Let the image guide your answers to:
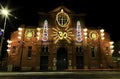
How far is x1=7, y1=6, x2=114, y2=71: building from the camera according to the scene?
124 feet

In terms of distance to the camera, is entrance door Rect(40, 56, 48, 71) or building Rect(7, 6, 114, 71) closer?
entrance door Rect(40, 56, 48, 71)

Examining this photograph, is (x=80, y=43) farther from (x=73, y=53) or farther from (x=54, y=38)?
(x=54, y=38)

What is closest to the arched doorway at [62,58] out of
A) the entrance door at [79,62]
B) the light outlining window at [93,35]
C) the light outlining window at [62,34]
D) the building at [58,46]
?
the building at [58,46]

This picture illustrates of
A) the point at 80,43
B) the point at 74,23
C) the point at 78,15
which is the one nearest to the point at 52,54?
the point at 80,43

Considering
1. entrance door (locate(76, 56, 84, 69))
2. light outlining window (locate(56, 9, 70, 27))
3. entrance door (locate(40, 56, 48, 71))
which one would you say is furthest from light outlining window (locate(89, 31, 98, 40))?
entrance door (locate(40, 56, 48, 71))

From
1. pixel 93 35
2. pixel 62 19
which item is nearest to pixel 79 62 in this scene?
pixel 93 35

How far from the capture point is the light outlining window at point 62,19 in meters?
40.9

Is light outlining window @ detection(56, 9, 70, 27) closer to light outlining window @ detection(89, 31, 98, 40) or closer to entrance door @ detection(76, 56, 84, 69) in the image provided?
light outlining window @ detection(89, 31, 98, 40)

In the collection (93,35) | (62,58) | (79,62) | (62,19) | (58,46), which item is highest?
(62,19)

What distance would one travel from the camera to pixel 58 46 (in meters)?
38.5

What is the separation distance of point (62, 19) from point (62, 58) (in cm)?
1065

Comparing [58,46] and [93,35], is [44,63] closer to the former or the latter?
[58,46]

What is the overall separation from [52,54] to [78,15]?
13.1m

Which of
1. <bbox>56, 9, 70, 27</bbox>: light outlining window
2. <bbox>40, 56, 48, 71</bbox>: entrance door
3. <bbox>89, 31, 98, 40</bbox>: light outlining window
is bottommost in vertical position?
<bbox>40, 56, 48, 71</bbox>: entrance door
